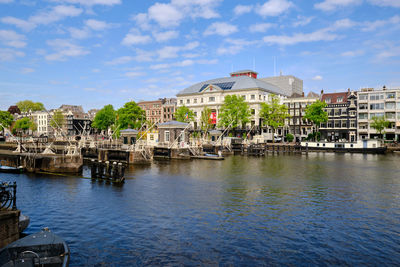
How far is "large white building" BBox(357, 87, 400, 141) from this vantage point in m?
104

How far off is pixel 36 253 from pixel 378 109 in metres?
117

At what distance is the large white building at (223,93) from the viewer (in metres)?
119

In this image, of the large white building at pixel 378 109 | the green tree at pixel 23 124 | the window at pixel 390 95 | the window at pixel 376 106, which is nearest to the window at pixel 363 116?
the large white building at pixel 378 109

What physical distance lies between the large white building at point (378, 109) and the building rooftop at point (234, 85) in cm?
3355

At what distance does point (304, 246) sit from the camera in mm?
18016

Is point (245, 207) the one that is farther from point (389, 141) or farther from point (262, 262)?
→ point (389, 141)

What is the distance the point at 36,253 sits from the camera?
512 inches

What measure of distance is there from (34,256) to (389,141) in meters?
113

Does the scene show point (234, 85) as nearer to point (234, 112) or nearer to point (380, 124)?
point (234, 112)

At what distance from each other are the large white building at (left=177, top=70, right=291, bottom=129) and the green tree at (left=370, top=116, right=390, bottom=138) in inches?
1446

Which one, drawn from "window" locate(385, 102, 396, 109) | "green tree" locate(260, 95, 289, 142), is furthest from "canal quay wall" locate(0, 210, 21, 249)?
"window" locate(385, 102, 396, 109)

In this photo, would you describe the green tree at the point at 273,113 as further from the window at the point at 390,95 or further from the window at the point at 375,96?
the window at the point at 390,95

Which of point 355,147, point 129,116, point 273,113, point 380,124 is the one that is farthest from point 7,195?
point 380,124

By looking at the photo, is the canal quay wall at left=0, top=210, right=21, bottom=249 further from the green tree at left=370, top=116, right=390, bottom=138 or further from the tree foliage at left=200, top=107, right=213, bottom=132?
the green tree at left=370, top=116, right=390, bottom=138
